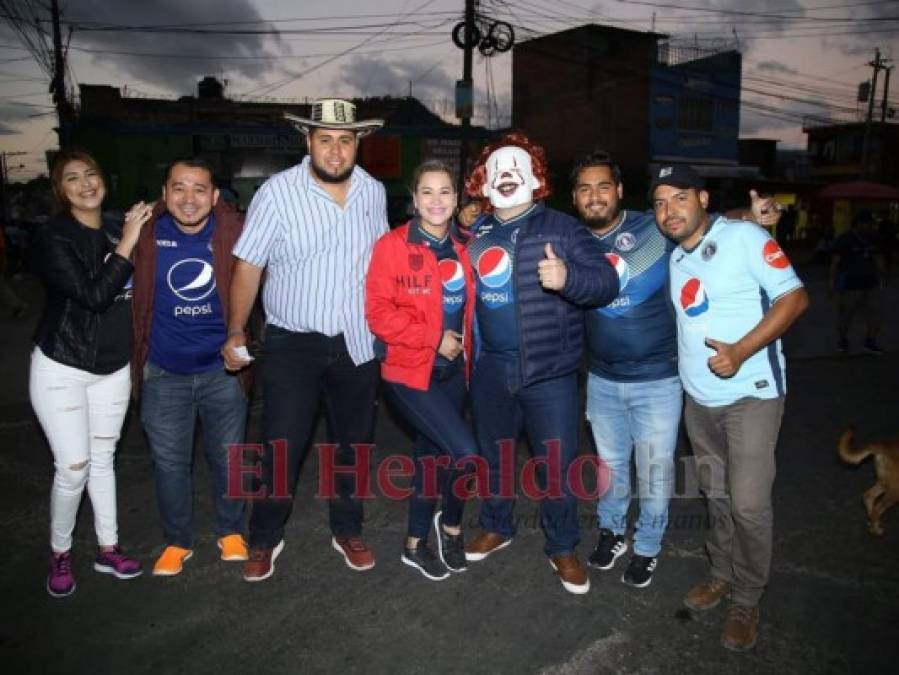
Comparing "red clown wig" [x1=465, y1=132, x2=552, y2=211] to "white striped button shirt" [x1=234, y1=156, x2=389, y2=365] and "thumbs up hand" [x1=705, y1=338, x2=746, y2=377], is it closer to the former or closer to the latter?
"white striped button shirt" [x1=234, y1=156, x2=389, y2=365]

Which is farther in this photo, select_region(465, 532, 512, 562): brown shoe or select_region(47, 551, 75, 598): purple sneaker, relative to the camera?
select_region(465, 532, 512, 562): brown shoe

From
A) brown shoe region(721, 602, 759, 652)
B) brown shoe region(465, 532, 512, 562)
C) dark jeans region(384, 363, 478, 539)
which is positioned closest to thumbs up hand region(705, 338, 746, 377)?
brown shoe region(721, 602, 759, 652)

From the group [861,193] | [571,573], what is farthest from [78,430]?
[861,193]

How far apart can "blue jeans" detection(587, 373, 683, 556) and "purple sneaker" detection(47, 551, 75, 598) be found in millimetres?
3116

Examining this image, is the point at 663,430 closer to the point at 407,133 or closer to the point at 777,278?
the point at 777,278

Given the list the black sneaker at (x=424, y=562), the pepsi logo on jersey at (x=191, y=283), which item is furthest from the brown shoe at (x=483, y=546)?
the pepsi logo on jersey at (x=191, y=283)

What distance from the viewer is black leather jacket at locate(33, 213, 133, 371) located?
3.34m

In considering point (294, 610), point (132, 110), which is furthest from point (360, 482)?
point (132, 110)

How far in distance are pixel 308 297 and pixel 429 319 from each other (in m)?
0.70

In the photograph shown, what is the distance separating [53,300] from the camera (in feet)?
11.4

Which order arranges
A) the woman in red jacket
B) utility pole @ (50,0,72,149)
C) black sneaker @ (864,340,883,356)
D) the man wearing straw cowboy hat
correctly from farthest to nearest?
1. utility pole @ (50,0,72,149)
2. black sneaker @ (864,340,883,356)
3. the man wearing straw cowboy hat
4. the woman in red jacket

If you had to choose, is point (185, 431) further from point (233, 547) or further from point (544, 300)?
point (544, 300)

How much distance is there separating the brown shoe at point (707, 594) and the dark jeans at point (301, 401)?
6.63 feet

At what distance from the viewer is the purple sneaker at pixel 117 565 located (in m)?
3.78
